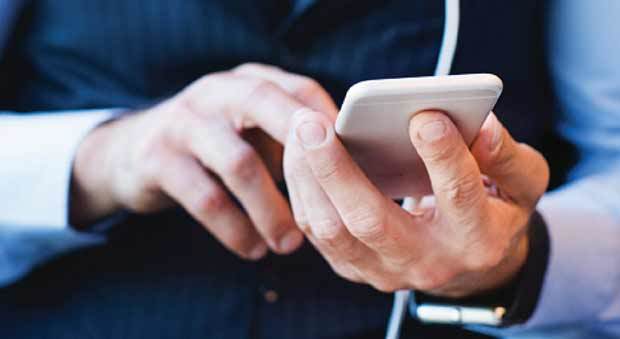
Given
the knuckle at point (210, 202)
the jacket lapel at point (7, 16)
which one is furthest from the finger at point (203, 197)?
the jacket lapel at point (7, 16)

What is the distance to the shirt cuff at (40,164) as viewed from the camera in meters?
0.54

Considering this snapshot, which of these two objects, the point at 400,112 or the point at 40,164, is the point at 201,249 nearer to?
the point at 40,164

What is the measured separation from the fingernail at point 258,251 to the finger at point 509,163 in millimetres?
175

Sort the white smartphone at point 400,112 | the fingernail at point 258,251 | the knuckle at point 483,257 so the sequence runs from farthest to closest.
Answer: the fingernail at point 258,251
the knuckle at point 483,257
the white smartphone at point 400,112

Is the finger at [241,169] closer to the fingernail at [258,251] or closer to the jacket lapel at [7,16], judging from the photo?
the fingernail at [258,251]

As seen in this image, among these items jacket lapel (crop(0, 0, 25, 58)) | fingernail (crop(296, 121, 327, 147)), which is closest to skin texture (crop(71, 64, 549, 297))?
fingernail (crop(296, 121, 327, 147))

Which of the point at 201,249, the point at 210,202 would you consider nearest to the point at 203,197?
the point at 210,202

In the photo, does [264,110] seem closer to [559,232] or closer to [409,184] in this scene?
[409,184]

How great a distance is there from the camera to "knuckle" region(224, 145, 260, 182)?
452 mm

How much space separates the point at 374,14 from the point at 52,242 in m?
0.30

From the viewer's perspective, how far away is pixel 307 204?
39 cm

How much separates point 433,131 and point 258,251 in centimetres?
23

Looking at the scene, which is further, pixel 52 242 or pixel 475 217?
pixel 52 242

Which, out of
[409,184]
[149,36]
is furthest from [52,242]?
[409,184]
